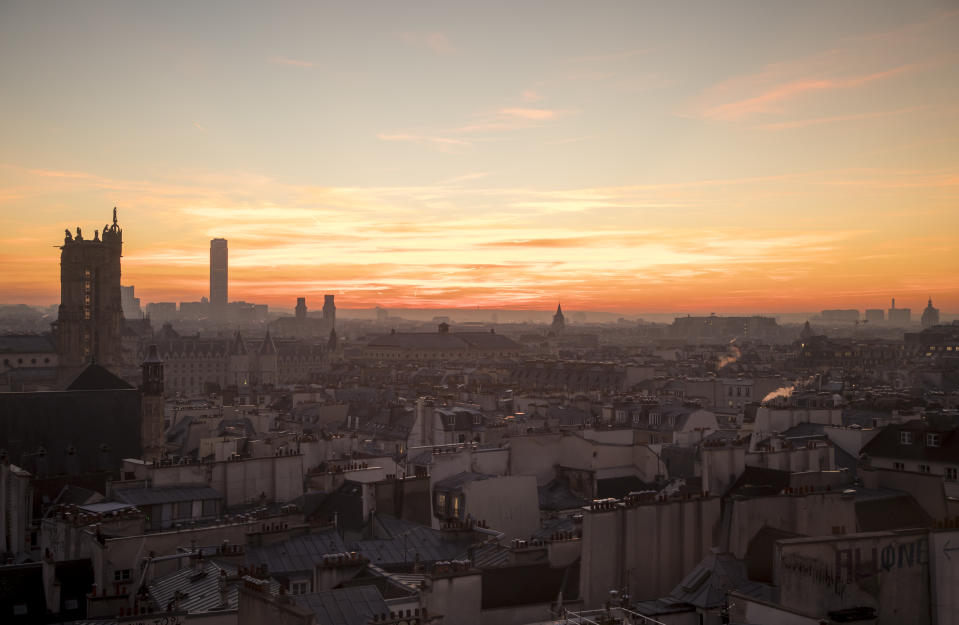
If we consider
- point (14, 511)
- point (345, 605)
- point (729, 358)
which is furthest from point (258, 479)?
point (729, 358)

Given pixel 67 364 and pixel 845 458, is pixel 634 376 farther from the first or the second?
pixel 845 458

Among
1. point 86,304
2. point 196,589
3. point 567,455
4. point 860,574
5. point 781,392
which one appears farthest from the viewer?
point 86,304

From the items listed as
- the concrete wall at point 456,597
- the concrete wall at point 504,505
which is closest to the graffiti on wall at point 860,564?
the concrete wall at point 456,597

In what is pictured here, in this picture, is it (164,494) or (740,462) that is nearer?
(740,462)

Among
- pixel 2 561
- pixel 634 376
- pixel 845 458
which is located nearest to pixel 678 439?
pixel 845 458

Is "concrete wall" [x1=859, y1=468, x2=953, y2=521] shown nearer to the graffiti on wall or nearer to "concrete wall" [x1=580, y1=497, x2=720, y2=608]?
"concrete wall" [x1=580, y1=497, x2=720, y2=608]

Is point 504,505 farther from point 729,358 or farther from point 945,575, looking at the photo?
point 729,358
